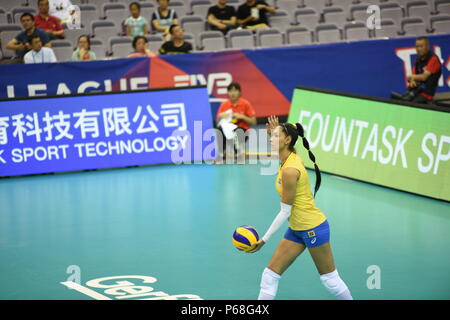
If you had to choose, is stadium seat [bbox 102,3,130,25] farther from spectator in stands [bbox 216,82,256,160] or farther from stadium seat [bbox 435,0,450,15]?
stadium seat [bbox 435,0,450,15]

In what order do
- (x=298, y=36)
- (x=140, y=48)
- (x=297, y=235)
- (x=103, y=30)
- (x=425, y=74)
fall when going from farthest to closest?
(x=298, y=36), (x=103, y=30), (x=140, y=48), (x=425, y=74), (x=297, y=235)

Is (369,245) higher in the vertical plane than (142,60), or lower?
lower

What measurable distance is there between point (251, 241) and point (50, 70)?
1201cm

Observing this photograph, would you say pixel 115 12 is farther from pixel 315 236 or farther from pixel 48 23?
pixel 315 236

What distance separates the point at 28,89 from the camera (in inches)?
699

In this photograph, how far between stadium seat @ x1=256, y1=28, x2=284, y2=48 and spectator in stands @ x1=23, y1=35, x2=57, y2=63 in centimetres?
571

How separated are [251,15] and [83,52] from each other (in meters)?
5.22

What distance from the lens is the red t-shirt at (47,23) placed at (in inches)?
757

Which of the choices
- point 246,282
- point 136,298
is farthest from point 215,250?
point 136,298

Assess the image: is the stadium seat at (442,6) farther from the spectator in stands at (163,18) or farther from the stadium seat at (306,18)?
the spectator in stands at (163,18)

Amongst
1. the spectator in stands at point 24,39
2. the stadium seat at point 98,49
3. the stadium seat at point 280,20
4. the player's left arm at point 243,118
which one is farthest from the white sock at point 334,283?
the stadium seat at point 280,20

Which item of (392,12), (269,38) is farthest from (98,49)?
(392,12)

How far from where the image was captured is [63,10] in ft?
64.7

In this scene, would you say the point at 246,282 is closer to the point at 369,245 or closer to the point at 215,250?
the point at 215,250
